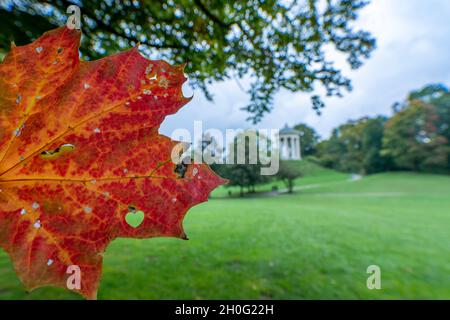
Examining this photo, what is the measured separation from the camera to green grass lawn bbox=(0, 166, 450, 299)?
4.54m

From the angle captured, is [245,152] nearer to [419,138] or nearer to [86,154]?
[86,154]

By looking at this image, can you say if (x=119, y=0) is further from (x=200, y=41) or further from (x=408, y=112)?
(x=408, y=112)

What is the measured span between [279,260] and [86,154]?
6635 millimetres

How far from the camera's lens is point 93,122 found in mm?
319

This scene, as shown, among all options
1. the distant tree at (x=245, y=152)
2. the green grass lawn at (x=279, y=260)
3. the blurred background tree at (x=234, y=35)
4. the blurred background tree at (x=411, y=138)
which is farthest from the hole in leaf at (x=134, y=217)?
the blurred background tree at (x=411, y=138)

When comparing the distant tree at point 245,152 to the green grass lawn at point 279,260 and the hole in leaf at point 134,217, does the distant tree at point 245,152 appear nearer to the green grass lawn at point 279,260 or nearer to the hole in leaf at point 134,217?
the hole in leaf at point 134,217

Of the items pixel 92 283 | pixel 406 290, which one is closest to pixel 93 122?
pixel 92 283

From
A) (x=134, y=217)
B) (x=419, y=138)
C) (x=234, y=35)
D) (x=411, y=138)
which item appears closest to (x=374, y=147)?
(x=411, y=138)

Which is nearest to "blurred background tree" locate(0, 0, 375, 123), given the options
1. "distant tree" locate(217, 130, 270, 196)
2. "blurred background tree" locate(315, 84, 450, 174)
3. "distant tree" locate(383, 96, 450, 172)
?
"distant tree" locate(217, 130, 270, 196)

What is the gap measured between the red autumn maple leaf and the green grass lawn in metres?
4.30

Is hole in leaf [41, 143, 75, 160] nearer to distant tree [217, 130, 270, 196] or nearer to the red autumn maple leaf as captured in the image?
the red autumn maple leaf

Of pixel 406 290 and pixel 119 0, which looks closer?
pixel 119 0

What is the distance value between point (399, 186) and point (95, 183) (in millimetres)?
31101

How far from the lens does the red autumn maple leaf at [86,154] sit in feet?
0.93
